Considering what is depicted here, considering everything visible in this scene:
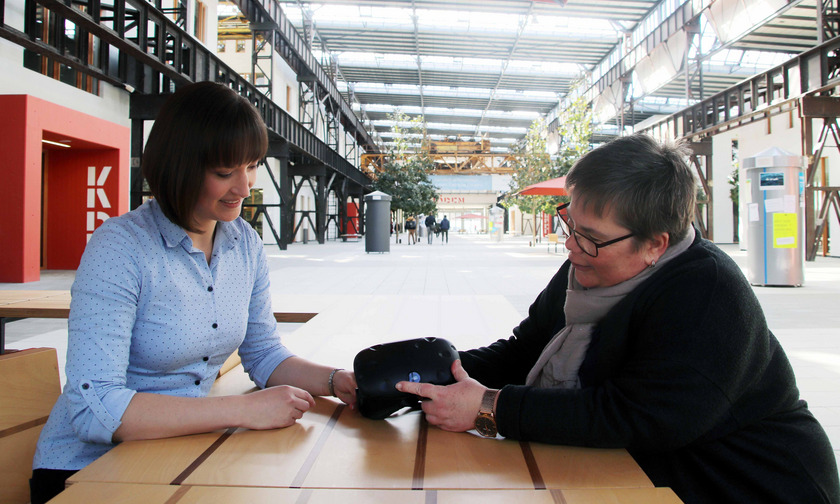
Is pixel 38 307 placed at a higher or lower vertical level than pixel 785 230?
lower

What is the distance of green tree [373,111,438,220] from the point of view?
3023 centimetres

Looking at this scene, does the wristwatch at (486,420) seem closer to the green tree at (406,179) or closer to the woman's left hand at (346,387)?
the woman's left hand at (346,387)

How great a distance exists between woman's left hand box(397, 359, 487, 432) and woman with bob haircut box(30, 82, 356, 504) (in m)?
0.28

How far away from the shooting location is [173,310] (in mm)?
1416

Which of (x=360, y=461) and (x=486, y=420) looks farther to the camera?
(x=486, y=420)

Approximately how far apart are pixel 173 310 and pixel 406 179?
29153 millimetres

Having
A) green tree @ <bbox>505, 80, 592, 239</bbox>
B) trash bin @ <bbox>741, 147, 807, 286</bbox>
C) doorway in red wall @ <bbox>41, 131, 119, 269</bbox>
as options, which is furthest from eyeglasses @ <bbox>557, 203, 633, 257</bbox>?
green tree @ <bbox>505, 80, 592, 239</bbox>

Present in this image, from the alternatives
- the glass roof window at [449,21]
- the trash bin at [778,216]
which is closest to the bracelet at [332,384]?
the trash bin at [778,216]

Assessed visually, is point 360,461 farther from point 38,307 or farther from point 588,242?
point 38,307

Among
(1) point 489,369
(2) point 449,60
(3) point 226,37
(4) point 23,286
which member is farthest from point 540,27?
(1) point 489,369

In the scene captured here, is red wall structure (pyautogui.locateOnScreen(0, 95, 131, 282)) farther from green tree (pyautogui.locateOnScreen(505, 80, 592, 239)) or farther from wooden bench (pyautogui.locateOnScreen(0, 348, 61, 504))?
green tree (pyautogui.locateOnScreen(505, 80, 592, 239))

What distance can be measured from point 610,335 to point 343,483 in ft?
2.33

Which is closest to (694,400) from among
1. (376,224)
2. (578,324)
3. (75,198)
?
(578,324)

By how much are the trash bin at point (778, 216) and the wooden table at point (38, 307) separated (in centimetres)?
805
